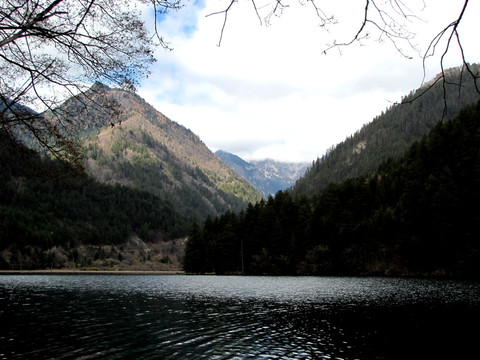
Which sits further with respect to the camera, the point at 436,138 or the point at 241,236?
the point at 241,236

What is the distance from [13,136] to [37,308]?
25.2m

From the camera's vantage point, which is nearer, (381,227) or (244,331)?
(244,331)

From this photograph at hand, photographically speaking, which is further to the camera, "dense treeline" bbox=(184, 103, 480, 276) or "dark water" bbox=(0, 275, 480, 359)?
"dense treeline" bbox=(184, 103, 480, 276)

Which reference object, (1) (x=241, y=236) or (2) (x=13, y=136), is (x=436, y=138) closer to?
(1) (x=241, y=236)

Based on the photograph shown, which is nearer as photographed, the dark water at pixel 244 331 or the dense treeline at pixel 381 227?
the dark water at pixel 244 331

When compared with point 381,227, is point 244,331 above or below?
below

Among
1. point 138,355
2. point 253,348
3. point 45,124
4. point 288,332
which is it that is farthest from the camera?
point 288,332

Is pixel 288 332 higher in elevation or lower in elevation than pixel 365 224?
lower


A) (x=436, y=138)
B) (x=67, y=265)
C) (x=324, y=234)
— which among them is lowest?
(x=67, y=265)

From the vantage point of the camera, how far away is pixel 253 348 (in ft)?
54.3

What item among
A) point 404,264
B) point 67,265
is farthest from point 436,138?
point 67,265

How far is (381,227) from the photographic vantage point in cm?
8569

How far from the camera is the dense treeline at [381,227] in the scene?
238 feet

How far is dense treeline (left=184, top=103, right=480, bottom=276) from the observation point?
7250 cm
